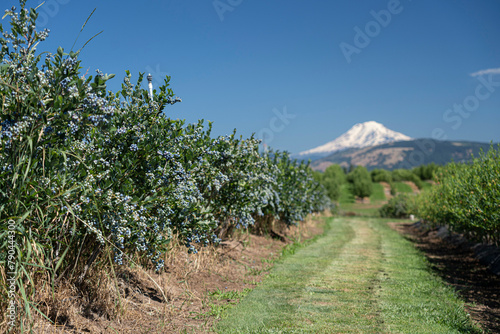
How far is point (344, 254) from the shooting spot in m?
10.9

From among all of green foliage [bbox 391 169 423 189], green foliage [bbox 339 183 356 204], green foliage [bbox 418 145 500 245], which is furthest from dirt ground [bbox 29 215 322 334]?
green foliage [bbox 391 169 423 189]

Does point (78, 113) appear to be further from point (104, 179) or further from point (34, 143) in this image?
point (104, 179)

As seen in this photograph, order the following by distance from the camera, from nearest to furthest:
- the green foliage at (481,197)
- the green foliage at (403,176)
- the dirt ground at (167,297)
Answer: the dirt ground at (167,297) → the green foliage at (481,197) → the green foliage at (403,176)

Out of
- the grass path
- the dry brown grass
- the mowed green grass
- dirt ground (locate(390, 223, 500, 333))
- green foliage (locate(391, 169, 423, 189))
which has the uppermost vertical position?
green foliage (locate(391, 169, 423, 189))

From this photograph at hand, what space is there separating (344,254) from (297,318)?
20.1ft

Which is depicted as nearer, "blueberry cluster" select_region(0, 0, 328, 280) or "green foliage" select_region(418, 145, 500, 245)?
"blueberry cluster" select_region(0, 0, 328, 280)

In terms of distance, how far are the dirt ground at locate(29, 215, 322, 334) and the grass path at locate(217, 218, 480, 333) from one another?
475mm

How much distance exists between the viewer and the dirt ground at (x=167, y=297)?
4070 millimetres

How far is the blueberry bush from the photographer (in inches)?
129

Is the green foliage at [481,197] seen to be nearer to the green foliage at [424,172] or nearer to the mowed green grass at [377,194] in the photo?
the mowed green grass at [377,194]

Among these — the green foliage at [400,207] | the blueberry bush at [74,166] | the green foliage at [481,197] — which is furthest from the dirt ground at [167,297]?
the green foliage at [400,207]

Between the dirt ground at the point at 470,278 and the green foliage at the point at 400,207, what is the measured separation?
17.0 m

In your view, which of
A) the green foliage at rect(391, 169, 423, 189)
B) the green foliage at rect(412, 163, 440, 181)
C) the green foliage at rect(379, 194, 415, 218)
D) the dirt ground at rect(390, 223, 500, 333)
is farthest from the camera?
the green foliage at rect(412, 163, 440, 181)

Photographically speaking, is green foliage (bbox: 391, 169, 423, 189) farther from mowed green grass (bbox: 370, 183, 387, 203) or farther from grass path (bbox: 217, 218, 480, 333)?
grass path (bbox: 217, 218, 480, 333)
